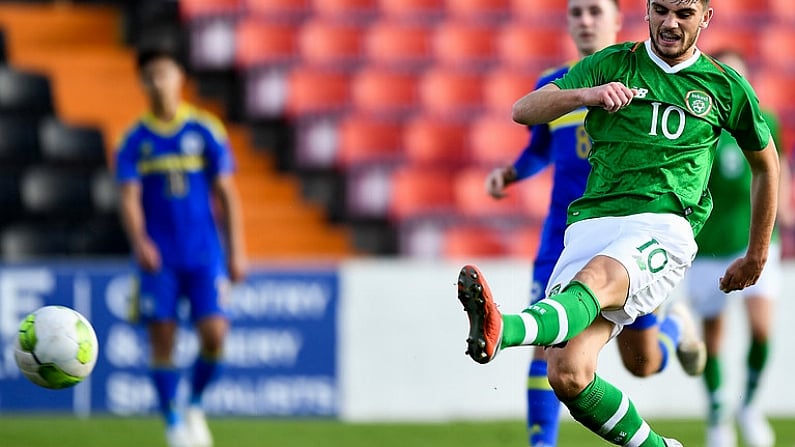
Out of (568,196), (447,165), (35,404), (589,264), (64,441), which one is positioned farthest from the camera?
(447,165)

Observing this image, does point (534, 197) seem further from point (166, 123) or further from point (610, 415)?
point (610, 415)

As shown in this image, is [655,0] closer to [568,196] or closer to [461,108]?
[568,196]

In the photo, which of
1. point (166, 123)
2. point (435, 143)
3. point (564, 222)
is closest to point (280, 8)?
point (435, 143)

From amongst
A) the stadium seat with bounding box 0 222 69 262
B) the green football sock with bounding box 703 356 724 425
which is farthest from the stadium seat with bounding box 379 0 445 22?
the green football sock with bounding box 703 356 724 425

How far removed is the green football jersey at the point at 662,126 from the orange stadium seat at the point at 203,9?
7.69 metres

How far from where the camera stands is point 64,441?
825 cm

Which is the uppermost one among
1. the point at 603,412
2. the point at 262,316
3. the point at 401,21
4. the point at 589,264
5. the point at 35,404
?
the point at 401,21

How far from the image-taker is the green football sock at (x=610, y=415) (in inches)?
194

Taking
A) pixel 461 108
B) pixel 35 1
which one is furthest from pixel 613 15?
pixel 35 1

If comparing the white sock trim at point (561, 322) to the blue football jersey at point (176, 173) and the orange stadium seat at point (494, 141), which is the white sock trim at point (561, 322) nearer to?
the blue football jersey at point (176, 173)

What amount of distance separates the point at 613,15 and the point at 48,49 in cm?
810

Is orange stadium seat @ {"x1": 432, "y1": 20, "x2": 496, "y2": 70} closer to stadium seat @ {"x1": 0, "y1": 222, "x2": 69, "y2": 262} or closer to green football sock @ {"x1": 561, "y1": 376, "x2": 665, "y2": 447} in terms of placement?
stadium seat @ {"x1": 0, "y1": 222, "x2": 69, "y2": 262}

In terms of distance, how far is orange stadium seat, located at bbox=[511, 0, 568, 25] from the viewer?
516 inches

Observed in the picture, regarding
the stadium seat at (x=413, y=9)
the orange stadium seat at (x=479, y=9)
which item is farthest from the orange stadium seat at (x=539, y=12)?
the stadium seat at (x=413, y=9)
